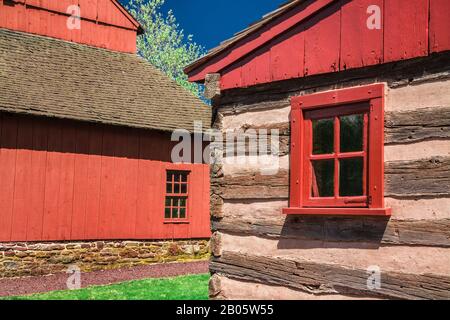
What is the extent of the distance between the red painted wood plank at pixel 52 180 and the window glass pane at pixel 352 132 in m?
9.15

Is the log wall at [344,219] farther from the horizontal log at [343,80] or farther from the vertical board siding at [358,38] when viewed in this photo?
the vertical board siding at [358,38]

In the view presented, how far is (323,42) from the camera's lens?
250 inches

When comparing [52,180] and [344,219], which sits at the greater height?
[52,180]

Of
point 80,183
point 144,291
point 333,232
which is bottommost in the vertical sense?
point 144,291

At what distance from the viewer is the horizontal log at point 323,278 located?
5.32 m

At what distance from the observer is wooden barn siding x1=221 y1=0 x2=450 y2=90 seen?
5552 mm

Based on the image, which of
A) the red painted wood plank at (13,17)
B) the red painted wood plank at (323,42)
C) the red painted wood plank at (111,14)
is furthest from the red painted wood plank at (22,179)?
the red painted wood plank at (323,42)

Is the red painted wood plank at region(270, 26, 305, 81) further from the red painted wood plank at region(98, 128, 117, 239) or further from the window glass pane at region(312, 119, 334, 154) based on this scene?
the red painted wood plank at region(98, 128, 117, 239)

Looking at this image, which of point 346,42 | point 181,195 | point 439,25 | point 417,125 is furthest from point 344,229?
point 181,195

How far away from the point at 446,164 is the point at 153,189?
36.6ft

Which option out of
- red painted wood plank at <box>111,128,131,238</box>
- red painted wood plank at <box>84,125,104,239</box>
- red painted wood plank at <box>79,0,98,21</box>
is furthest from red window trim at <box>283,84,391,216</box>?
red painted wood plank at <box>79,0,98,21</box>

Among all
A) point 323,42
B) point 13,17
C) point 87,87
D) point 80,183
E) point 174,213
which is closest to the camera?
point 323,42

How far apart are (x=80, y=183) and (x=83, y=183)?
81 millimetres

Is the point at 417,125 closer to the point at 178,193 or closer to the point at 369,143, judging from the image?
the point at 369,143
